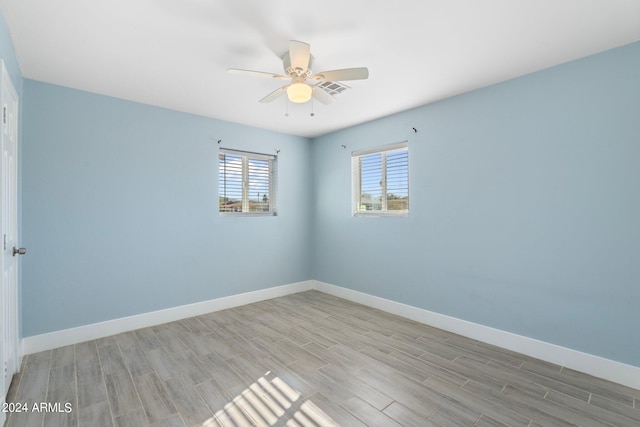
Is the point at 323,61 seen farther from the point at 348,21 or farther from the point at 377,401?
the point at 377,401

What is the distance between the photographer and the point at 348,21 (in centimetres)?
197

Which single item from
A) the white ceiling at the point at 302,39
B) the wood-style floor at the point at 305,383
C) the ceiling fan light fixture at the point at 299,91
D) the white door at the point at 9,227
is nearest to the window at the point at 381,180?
the white ceiling at the point at 302,39

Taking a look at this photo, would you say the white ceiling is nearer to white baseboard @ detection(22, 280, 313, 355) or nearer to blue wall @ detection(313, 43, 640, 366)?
blue wall @ detection(313, 43, 640, 366)

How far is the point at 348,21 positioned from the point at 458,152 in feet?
6.34

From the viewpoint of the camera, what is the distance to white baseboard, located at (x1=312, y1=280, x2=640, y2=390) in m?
2.26

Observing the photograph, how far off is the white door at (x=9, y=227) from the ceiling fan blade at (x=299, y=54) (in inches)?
72.5

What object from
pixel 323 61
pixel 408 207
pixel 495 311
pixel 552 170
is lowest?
pixel 495 311

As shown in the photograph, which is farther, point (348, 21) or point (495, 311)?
point (495, 311)

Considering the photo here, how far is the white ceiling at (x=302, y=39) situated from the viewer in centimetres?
185

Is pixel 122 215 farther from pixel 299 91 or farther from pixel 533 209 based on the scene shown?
pixel 533 209

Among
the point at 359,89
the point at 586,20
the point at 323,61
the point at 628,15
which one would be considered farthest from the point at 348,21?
the point at 628,15

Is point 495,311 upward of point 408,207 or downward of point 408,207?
downward

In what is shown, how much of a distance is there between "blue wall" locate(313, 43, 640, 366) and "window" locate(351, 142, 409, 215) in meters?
0.18

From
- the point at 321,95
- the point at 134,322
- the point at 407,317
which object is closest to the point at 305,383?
the point at 407,317
